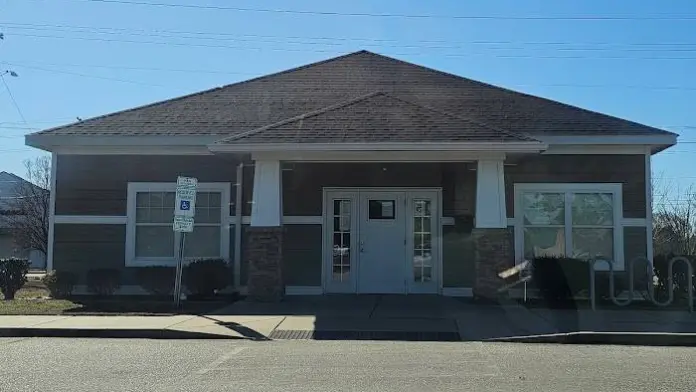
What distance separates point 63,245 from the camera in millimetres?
16812

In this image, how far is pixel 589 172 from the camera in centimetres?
1644

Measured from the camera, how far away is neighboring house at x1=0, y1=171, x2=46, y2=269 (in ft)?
141

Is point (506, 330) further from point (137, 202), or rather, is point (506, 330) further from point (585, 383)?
point (137, 202)

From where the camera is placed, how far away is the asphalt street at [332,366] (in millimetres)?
7324

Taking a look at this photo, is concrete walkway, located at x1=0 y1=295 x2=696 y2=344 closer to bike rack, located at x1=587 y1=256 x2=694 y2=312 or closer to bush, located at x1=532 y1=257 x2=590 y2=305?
bike rack, located at x1=587 y1=256 x2=694 y2=312

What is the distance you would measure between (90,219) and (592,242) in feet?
39.0

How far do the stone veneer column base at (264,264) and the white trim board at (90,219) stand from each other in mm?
3916

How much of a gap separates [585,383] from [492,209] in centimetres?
736

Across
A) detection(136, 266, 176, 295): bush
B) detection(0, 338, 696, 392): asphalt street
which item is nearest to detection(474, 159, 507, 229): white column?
detection(0, 338, 696, 392): asphalt street

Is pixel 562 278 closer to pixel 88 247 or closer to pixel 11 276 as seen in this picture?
pixel 88 247

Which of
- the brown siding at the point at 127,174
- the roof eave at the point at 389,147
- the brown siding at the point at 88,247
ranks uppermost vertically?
the roof eave at the point at 389,147

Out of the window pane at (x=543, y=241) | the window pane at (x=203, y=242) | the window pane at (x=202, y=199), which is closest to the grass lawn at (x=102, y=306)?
the window pane at (x=203, y=242)

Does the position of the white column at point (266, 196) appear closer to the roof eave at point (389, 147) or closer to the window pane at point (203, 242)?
the roof eave at point (389, 147)

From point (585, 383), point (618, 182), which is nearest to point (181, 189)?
point (585, 383)
